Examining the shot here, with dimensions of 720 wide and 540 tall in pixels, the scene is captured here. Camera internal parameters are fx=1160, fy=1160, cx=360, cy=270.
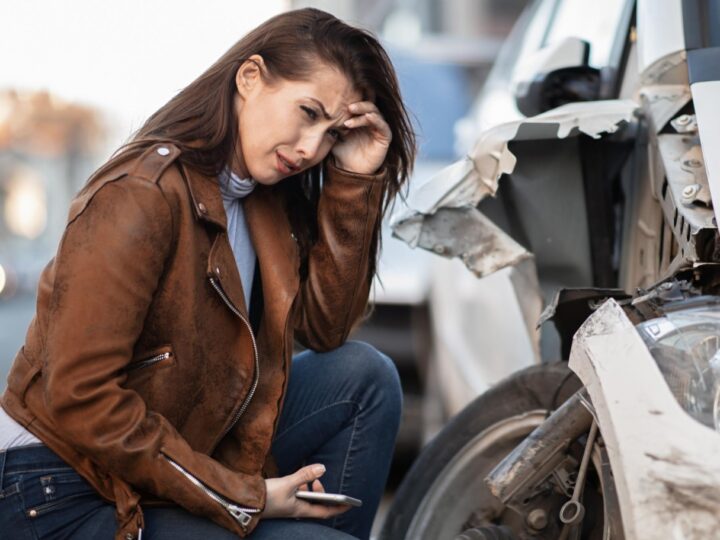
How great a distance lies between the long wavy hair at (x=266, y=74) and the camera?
7.31ft

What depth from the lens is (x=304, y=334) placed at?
2658 mm

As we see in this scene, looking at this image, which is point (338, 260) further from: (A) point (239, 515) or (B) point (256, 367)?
(A) point (239, 515)

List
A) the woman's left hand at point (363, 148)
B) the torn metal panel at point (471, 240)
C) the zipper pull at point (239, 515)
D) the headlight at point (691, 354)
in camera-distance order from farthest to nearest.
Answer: the torn metal panel at point (471, 240) → the woman's left hand at point (363, 148) → the zipper pull at point (239, 515) → the headlight at point (691, 354)

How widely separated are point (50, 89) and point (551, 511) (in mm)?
35422

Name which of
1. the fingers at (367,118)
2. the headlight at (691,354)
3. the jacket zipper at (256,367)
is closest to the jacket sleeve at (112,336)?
the jacket zipper at (256,367)

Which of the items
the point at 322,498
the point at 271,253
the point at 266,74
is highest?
the point at 266,74

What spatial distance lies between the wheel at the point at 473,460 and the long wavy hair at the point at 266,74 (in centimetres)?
73

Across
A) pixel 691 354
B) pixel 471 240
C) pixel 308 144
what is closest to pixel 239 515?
pixel 308 144

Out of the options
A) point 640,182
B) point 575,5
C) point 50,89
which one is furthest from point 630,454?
point 50,89

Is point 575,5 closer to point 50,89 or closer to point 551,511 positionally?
point 551,511

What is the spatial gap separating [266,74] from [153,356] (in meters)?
0.59

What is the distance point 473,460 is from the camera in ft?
8.54

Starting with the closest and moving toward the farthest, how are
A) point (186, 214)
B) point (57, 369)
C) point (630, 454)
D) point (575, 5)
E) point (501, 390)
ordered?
point (630, 454) → point (57, 369) → point (186, 214) → point (501, 390) → point (575, 5)

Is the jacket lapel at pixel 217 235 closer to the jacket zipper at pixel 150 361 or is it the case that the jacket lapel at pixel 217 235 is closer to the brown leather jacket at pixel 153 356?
the brown leather jacket at pixel 153 356
